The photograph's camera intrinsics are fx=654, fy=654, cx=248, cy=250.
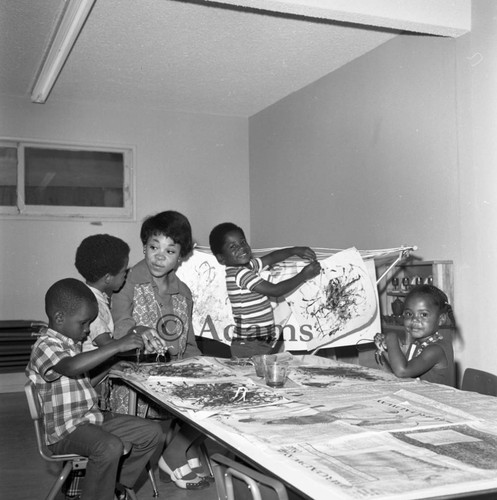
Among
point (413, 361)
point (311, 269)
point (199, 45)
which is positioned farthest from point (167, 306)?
point (199, 45)

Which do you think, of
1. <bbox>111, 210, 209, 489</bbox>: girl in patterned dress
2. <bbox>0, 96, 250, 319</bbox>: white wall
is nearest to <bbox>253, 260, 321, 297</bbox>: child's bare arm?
<bbox>111, 210, 209, 489</bbox>: girl in patterned dress

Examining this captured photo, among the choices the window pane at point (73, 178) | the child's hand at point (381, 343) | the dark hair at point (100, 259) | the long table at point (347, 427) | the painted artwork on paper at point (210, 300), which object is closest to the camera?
the long table at point (347, 427)

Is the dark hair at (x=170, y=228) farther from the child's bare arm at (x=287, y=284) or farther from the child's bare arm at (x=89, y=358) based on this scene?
the child's bare arm at (x=89, y=358)

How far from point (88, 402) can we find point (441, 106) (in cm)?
308

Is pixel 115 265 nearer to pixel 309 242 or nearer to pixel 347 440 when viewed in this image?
pixel 347 440

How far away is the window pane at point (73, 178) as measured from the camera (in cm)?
630

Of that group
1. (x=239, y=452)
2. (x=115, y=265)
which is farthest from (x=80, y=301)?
(x=239, y=452)

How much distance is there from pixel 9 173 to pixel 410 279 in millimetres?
3932

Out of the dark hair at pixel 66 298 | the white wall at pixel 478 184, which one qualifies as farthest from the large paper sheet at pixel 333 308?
the dark hair at pixel 66 298

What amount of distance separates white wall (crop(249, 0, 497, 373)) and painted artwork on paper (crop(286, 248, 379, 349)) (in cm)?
71

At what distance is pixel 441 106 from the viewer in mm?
4305

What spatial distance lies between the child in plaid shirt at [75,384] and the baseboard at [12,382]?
13.3ft

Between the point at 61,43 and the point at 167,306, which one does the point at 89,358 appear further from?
the point at 61,43

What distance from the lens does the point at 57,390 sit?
7.52ft
